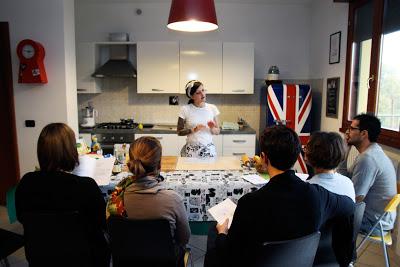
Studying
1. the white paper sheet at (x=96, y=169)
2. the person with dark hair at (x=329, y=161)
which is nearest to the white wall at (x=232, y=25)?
the white paper sheet at (x=96, y=169)

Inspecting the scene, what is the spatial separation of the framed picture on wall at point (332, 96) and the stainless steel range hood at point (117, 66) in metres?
2.56

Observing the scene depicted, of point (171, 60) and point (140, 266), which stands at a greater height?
point (171, 60)

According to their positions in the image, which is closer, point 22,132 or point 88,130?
point 22,132

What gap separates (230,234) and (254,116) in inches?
150

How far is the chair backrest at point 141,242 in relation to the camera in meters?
1.47

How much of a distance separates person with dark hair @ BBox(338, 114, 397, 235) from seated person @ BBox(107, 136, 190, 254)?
1238 mm

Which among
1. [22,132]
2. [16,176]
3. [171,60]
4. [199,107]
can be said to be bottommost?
[16,176]

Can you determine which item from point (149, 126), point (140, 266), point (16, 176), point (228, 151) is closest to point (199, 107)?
point (228, 151)

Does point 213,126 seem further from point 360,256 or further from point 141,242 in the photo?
point 141,242

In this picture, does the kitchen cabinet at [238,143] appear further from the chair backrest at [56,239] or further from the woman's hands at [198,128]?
the chair backrest at [56,239]

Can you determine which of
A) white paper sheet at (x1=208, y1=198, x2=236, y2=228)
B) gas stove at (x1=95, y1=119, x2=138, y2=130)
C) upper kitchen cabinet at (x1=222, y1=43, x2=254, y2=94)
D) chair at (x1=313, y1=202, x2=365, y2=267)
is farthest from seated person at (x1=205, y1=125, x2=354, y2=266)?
gas stove at (x1=95, y1=119, x2=138, y2=130)

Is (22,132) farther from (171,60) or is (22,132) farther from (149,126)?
(171,60)

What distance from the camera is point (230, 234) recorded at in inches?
55.2

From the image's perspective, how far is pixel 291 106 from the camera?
4.44 metres
